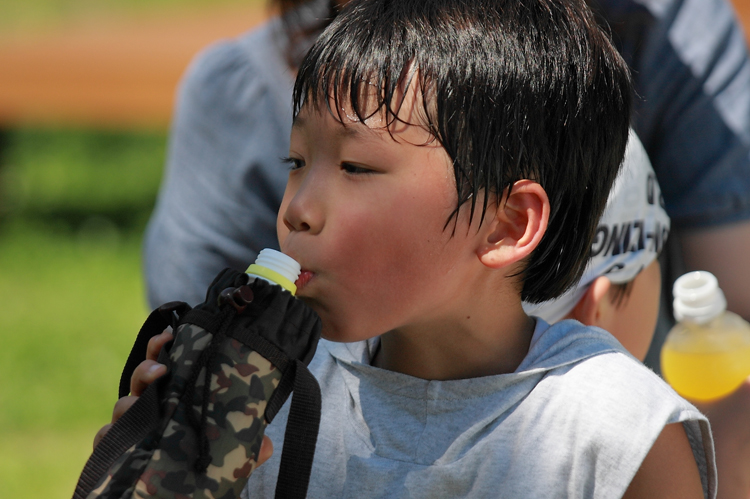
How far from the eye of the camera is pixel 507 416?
3.48 ft

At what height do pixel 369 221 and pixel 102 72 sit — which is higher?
pixel 369 221

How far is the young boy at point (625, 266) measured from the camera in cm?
126

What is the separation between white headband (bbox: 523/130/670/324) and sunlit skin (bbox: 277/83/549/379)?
22cm

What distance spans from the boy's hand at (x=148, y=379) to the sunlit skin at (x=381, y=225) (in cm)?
16

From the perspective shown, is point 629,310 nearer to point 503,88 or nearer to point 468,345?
point 468,345

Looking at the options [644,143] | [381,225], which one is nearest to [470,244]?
[381,225]

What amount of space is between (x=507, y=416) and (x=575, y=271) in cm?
22

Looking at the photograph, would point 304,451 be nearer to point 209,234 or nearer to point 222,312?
point 222,312

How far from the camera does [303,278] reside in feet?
3.22

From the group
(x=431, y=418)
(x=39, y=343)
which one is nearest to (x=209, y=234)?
(x=431, y=418)

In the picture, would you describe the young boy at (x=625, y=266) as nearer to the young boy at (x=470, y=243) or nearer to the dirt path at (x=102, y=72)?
the young boy at (x=470, y=243)

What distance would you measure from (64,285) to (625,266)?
369cm

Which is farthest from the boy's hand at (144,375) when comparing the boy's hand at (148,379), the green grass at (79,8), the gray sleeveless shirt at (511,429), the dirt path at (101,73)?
the green grass at (79,8)

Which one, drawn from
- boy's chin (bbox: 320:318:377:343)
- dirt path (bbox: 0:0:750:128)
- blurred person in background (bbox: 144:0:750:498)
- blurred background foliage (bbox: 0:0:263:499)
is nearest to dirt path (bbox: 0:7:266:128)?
dirt path (bbox: 0:0:750:128)
